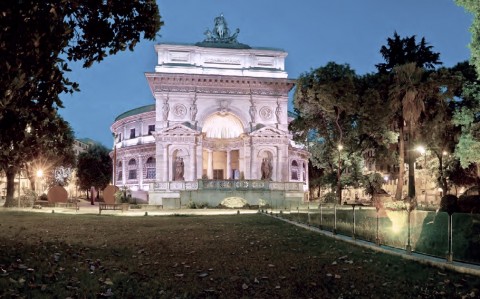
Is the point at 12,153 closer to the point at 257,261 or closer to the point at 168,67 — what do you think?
the point at 257,261

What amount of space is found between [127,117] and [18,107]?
6831 centimetres

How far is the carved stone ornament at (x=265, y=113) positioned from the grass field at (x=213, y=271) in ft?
138

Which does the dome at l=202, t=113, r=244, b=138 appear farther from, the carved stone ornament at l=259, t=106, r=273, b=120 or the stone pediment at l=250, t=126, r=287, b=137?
the stone pediment at l=250, t=126, r=287, b=137

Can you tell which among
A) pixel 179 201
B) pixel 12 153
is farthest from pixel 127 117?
pixel 12 153

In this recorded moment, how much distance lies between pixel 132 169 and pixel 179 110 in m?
23.0

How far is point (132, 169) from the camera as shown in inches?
2817

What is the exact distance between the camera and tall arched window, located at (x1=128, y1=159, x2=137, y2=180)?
7111 cm

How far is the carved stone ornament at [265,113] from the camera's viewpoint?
53812mm

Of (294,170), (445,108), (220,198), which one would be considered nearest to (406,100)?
(445,108)

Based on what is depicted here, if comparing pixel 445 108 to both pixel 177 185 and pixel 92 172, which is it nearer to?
pixel 177 185

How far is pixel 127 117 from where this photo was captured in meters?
74.4

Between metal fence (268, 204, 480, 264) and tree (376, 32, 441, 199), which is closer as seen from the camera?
metal fence (268, 204, 480, 264)

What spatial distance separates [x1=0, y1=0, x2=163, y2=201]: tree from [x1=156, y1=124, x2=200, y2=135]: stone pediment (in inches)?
1635

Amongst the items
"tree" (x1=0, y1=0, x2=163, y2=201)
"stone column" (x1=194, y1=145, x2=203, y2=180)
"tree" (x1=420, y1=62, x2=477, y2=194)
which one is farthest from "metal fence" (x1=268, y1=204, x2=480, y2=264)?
"stone column" (x1=194, y1=145, x2=203, y2=180)
